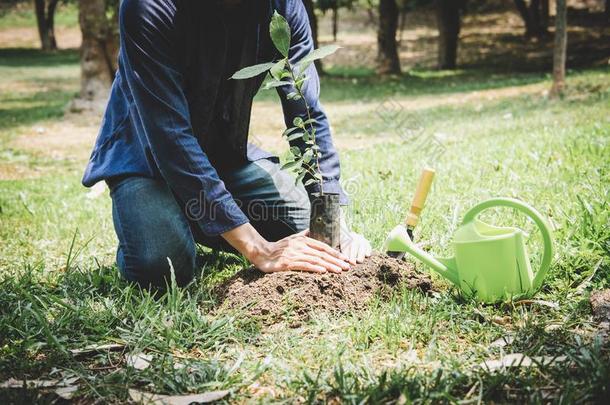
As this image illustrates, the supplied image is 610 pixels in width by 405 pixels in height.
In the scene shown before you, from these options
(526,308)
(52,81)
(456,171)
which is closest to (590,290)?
(526,308)

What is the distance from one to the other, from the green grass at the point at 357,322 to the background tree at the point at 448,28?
12327 millimetres

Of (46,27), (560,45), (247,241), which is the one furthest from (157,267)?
(46,27)

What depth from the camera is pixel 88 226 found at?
3857mm

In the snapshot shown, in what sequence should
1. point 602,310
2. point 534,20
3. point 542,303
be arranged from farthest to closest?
point 534,20 → point 542,303 → point 602,310

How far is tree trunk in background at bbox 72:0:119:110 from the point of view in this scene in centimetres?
940

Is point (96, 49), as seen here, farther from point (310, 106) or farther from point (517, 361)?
point (517, 361)

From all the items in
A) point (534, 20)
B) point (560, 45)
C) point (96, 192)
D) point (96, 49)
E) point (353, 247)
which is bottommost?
point (96, 192)

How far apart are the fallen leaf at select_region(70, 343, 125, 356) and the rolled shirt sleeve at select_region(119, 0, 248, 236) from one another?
1.79 feet

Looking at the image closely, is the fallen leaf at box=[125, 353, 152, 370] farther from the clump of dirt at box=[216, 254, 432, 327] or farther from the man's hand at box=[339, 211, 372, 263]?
the man's hand at box=[339, 211, 372, 263]

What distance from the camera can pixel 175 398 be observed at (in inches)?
69.3

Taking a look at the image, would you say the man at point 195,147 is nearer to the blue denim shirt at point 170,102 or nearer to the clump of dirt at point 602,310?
the blue denim shirt at point 170,102

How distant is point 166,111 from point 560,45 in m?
7.89

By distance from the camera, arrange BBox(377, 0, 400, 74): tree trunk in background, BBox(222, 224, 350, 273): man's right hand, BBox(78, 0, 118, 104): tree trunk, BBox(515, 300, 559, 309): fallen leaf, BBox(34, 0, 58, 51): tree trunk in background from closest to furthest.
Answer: BBox(515, 300, 559, 309): fallen leaf < BBox(222, 224, 350, 273): man's right hand < BBox(78, 0, 118, 104): tree trunk < BBox(377, 0, 400, 74): tree trunk in background < BBox(34, 0, 58, 51): tree trunk in background

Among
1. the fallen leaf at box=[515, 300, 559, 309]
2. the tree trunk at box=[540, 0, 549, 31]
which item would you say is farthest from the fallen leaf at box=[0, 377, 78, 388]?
the tree trunk at box=[540, 0, 549, 31]
